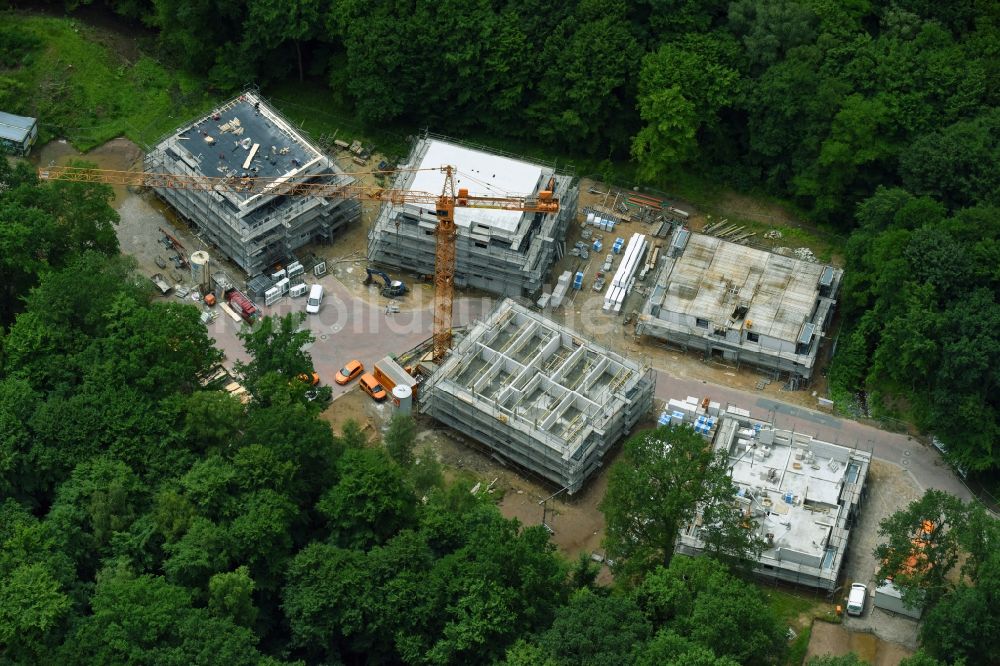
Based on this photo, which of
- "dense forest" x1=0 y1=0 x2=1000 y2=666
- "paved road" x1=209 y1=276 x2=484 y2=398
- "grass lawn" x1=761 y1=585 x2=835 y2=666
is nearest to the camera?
"dense forest" x1=0 y1=0 x2=1000 y2=666

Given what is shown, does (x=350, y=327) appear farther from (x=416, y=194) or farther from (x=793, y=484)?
(x=793, y=484)

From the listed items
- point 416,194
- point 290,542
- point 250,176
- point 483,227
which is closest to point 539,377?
point 483,227

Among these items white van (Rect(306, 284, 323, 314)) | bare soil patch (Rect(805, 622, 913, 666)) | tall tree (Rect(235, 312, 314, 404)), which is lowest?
bare soil patch (Rect(805, 622, 913, 666))

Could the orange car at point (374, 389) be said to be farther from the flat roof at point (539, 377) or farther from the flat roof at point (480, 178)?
the flat roof at point (480, 178)

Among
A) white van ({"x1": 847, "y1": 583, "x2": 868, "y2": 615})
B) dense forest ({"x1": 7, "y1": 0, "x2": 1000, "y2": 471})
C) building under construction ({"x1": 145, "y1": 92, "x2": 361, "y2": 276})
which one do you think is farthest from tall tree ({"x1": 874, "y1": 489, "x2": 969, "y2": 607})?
building under construction ({"x1": 145, "y1": 92, "x2": 361, "y2": 276})

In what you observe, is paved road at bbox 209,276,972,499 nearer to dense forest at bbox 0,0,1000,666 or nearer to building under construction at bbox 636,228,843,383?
building under construction at bbox 636,228,843,383

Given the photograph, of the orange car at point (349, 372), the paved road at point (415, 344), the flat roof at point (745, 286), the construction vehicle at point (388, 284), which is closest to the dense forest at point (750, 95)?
the paved road at point (415, 344)
